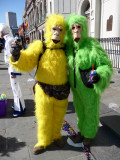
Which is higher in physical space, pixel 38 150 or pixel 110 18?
pixel 110 18

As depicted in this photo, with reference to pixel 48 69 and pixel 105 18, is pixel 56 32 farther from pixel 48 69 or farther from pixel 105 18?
pixel 105 18

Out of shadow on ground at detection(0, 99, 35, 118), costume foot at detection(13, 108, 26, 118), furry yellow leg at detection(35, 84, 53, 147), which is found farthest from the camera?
shadow on ground at detection(0, 99, 35, 118)

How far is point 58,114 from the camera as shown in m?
2.17

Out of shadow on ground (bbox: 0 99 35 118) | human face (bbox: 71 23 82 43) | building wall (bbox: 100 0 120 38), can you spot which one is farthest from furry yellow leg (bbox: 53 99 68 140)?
building wall (bbox: 100 0 120 38)

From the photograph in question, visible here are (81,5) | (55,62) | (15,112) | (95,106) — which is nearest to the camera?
(55,62)

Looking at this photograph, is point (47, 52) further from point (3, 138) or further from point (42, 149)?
point (3, 138)

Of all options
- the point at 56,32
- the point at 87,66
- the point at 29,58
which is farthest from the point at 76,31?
the point at 29,58

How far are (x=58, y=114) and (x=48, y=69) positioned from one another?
0.69m

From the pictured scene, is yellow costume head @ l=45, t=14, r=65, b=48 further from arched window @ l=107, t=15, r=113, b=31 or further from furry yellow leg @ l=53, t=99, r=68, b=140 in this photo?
arched window @ l=107, t=15, r=113, b=31

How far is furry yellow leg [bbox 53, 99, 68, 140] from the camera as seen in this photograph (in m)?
2.09

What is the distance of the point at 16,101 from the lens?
3.14 m

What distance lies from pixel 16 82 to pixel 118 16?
674cm

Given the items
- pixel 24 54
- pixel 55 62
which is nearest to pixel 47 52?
pixel 55 62

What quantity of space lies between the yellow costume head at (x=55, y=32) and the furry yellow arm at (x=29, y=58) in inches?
5.4
